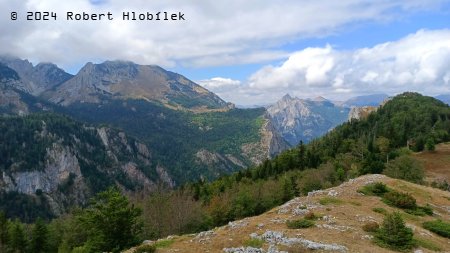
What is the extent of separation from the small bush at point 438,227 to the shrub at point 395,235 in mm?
7938

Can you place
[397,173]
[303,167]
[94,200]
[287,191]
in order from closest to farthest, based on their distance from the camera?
[94,200]
[397,173]
[287,191]
[303,167]

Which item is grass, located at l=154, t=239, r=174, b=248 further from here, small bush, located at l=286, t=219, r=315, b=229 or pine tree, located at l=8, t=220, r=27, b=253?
pine tree, located at l=8, t=220, r=27, b=253

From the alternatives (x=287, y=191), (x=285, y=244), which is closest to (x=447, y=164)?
(x=287, y=191)

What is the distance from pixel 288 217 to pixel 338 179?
7166cm

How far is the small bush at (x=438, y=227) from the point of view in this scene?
39812 mm

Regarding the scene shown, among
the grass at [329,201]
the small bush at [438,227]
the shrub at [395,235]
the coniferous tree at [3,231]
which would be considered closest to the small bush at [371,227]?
the shrub at [395,235]

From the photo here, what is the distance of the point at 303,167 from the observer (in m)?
154

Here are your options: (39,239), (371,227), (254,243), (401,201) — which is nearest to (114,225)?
(254,243)

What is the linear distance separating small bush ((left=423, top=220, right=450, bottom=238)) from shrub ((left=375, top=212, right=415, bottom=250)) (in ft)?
26.0

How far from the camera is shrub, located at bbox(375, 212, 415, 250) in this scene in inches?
1305

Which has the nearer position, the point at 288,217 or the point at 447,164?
the point at 288,217

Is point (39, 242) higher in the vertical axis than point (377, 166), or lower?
lower

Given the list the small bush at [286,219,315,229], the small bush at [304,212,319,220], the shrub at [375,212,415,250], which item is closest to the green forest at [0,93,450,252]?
the small bush at [286,219,315,229]

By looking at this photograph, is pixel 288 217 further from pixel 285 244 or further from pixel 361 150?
pixel 361 150
